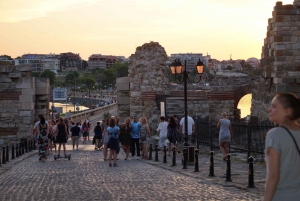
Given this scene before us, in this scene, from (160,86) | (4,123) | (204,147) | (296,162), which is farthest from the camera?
(160,86)

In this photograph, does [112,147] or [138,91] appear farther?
[138,91]

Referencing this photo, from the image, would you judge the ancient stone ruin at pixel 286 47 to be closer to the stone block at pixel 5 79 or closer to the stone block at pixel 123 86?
the stone block at pixel 123 86

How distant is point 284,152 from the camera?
16.0 ft

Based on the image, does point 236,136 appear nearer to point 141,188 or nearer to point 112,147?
point 112,147

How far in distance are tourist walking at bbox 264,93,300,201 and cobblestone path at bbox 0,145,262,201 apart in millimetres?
4665

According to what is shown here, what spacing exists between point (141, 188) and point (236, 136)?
7536 mm

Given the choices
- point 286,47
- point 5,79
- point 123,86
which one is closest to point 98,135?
point 123,86

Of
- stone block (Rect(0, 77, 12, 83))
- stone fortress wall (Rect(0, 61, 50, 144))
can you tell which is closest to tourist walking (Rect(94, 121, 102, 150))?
stone fortress wall (Rect(0, 61, 50, 144))

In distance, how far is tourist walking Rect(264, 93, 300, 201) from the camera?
4867mm

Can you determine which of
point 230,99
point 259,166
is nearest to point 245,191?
point 259,166

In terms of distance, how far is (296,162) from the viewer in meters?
4.93

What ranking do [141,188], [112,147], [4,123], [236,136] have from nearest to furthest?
[141,188] → [112,147] → [236,136] → [4,123]

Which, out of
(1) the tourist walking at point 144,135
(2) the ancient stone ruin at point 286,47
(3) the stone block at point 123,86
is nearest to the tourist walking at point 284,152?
(2) the ancient stone ruin at point 286,47

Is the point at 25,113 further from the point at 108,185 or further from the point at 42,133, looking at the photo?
the point at 108,185
